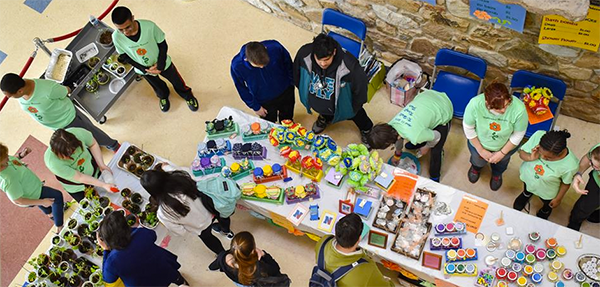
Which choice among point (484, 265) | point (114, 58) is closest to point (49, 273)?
point (114, 58)

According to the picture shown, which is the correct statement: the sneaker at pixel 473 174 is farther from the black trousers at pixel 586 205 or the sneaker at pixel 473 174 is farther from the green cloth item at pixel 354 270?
the green cloth item at pixel 354 270

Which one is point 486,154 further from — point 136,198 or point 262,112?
point 136,198

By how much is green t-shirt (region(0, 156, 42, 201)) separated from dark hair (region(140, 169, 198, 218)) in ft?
4.58

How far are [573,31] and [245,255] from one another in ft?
10.3

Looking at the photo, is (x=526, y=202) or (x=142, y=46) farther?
(x=142, y=46)

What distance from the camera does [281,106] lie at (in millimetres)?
5371

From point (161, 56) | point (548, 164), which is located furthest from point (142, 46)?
point (548, 164)

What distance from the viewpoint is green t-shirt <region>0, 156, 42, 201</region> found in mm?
4520

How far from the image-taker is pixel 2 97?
6.42 metres

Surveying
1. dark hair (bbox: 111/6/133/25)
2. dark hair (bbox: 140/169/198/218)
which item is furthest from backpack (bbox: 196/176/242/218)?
dark hair (bbox: 111/6/133/25)

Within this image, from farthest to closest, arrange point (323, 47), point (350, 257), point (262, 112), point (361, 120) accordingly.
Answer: point (361, 120), point (262, 112), point (323, 47), point (350, 257)

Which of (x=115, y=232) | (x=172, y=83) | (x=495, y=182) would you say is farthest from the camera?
(x=172, y=83)

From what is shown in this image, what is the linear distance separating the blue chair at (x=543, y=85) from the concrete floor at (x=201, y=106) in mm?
447

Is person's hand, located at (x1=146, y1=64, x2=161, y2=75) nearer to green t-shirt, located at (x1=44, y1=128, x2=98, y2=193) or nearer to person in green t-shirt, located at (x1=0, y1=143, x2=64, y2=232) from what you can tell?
green t-shirt, located at (x1=44, y1=128, x2=98, y2=193)
